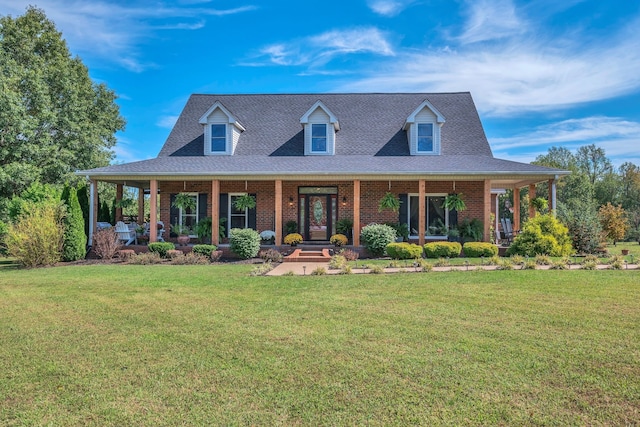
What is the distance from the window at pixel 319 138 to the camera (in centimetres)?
Result: 1800

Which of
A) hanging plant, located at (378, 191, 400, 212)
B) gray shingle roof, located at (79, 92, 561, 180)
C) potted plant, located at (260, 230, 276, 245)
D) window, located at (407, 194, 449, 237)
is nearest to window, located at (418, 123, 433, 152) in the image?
gray shingle roof, located at (79, 92, 561, 180)

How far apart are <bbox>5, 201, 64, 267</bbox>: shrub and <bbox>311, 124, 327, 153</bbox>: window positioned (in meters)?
10.5

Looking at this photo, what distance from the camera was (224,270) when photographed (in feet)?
37.7

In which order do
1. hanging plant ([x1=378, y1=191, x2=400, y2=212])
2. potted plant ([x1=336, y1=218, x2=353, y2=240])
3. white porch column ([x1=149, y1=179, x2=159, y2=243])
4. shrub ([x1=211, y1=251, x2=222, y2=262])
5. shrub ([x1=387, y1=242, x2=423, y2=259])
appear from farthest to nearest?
potted plant ([x1=336, y1=218, x2=353, y2=240]), hanging plant ([x1=378, y1=191, x2=400, y2=212]), white porch column ([x1=149, y1=179, x2=159, y2=243]), shrub ([x1=211, y1=251, x2=222, y2=262]), shrub ([x1=387, y1=242, x2=423, y2=259])

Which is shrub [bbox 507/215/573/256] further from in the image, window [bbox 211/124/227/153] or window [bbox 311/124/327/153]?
window [bbox 211/124/227/153]

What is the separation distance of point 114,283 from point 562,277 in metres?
10.7

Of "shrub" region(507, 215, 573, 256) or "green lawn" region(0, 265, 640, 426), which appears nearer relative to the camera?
"green lawn" region(0, 265, 640, 426)

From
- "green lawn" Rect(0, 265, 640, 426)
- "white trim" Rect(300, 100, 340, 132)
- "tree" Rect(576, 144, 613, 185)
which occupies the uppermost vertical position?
"tree" Rect(576, 144, 613, 185)

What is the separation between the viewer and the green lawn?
3.28 m

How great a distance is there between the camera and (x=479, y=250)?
14.1 m

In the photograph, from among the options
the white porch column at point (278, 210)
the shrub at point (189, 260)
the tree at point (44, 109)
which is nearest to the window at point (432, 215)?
the white porch column at point (278, 210)

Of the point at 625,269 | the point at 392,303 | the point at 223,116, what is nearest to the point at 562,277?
the point at 625,269

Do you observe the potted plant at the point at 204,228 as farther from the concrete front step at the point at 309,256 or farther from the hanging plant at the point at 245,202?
the concrete front step at the point at 309,256

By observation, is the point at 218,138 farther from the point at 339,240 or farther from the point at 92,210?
the point at 339,240
